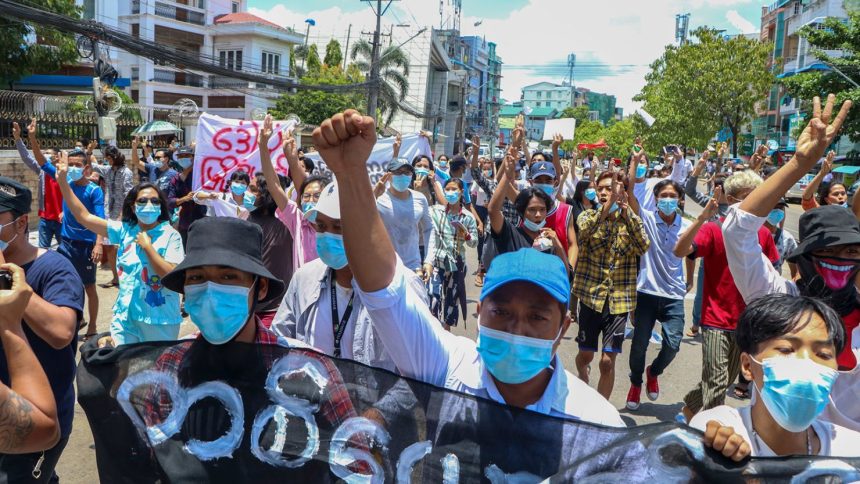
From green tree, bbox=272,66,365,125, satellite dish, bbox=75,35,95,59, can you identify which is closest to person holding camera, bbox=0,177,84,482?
satellite dish, bbox=75,35,95,59

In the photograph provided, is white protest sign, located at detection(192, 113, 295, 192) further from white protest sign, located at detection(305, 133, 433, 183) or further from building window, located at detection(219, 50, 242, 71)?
building window, located at detection(219, 50, 242, 71)

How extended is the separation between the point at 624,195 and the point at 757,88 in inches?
1167

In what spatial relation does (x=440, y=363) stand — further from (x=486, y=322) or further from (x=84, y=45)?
(x=84, y=45)

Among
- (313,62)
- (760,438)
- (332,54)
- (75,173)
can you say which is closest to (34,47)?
(75,173)

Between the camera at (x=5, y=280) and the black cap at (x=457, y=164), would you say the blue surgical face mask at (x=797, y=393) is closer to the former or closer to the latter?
the camera at (x=5, y=280)

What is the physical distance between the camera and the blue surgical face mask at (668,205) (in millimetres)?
5836

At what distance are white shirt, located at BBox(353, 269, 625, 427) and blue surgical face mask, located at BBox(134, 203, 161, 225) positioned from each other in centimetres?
282

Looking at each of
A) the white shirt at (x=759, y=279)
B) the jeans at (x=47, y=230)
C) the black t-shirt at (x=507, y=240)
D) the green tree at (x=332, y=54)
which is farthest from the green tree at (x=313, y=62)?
the white shirt at (x=759, y=279)

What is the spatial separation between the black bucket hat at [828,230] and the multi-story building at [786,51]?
45545 millimetres

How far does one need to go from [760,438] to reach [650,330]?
3559 mm

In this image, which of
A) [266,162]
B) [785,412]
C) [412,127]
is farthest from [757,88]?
[412,127]

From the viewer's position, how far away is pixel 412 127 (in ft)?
A: 211

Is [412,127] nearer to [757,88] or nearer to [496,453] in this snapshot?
[757,88]

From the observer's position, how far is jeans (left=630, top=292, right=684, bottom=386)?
5.28 m
